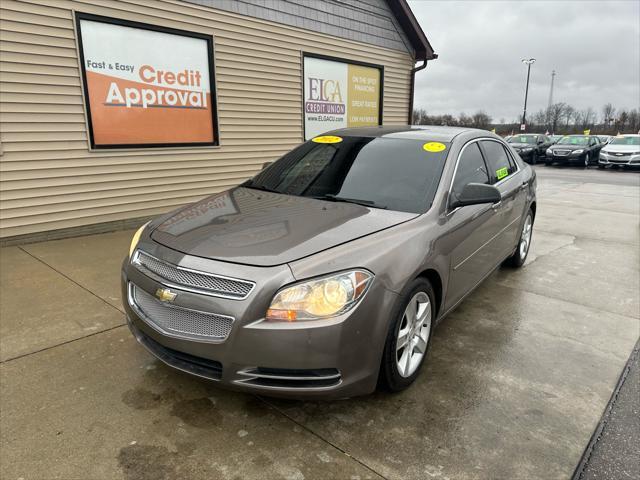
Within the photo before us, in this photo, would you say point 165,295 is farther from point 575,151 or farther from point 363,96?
point 575,151

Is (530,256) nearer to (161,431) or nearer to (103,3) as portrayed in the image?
(161,431)

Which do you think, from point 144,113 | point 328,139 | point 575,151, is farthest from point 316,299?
point 575,151

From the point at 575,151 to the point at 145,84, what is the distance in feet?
66.9

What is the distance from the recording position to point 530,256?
19.2ft

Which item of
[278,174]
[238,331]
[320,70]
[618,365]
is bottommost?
[618,365]

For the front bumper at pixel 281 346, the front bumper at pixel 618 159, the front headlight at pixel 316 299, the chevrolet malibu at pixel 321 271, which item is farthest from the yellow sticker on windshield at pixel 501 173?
the front bumper at pixel 618 159

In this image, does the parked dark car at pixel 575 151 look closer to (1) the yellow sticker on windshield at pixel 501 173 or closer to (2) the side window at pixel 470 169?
(1) the yellow sticker on windshield at pixel 501 173

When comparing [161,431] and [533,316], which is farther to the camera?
[533,316]

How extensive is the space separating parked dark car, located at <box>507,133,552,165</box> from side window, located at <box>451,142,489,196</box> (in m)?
20.6

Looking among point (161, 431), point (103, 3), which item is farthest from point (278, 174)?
point (103, 3)

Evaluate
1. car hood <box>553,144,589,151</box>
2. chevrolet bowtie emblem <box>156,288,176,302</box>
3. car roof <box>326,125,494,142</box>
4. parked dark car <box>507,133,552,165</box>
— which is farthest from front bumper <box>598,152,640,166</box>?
chevrolet bowtie emblem <box>156,288,176,302</box>

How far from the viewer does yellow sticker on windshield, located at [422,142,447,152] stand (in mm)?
3434

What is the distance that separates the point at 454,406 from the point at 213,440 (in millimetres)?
1365

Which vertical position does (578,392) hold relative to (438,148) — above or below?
below
